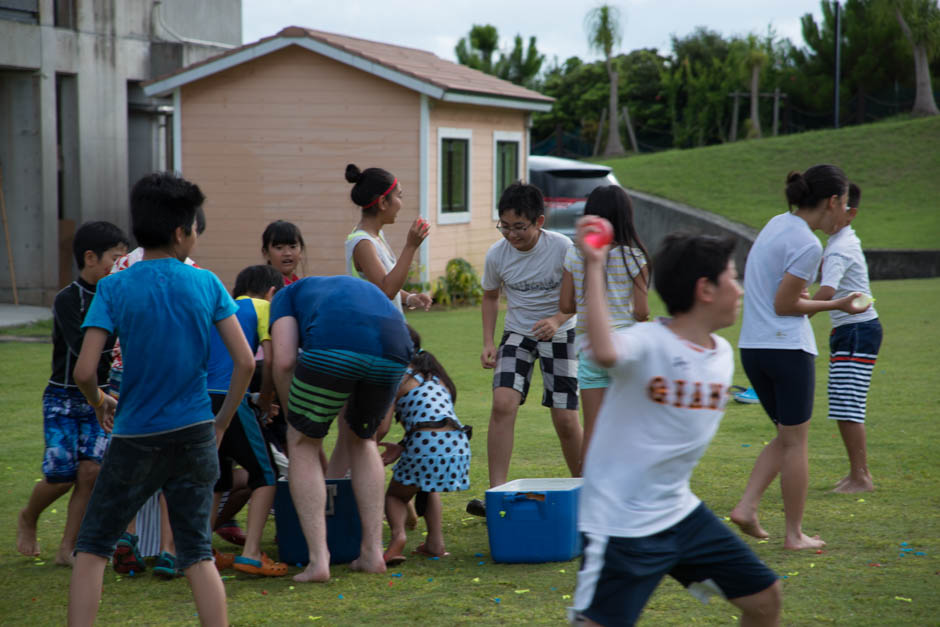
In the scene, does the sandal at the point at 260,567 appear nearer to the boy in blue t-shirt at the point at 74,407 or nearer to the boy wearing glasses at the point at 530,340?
the boy in blue t-shirt at the point at 74,407

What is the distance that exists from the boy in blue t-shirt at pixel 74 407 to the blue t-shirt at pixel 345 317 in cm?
82

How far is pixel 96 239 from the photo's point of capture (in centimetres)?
473

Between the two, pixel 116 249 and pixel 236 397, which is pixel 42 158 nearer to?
pixel 116 249

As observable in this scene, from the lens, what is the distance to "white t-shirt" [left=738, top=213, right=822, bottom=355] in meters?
4.75

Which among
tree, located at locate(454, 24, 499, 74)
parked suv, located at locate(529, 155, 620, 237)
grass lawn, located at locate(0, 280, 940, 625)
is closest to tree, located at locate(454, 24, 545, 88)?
tree, located at locate(454, 24, 499, 74)

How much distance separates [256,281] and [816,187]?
270 centimetres

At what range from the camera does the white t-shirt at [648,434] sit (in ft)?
9.57

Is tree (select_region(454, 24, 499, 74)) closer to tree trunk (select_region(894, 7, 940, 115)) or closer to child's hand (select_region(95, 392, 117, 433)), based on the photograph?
tree trunk (select_region(894, 7, 940, 115))

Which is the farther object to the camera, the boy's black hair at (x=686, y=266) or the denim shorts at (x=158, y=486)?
the denim shorts at (x=158, y=486)

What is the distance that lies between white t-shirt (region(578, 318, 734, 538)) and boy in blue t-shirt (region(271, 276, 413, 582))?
1.76 m

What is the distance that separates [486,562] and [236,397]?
170cm

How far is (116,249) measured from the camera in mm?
4781

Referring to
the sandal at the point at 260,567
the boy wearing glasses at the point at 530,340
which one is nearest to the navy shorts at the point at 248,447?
the sandal at the point at 260,567

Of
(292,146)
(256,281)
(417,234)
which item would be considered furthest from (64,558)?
(292,146)
